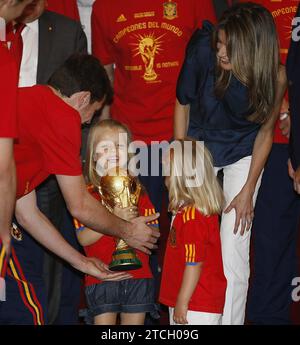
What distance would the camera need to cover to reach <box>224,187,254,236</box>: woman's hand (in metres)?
5.66

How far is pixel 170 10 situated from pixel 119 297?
179 centimetres

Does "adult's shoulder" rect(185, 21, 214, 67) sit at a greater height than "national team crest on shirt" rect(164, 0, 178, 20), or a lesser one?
lesser

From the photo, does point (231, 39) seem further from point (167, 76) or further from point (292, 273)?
point (292, 273)

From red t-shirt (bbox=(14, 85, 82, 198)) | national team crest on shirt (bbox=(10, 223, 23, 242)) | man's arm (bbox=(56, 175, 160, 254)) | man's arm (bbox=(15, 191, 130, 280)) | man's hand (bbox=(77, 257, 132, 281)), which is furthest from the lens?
man's hand (bbox=(77, 257, 132, 281))

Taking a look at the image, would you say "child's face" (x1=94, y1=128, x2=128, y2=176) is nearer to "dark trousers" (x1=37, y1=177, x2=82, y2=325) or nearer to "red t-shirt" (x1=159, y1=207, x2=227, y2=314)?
"red t-shirt" (x1=159, y1=207, x2=227, y2=314)

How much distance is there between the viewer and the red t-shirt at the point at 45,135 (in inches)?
181

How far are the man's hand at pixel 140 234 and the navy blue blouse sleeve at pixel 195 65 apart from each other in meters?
0.84

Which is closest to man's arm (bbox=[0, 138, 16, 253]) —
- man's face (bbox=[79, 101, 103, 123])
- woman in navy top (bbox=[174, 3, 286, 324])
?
man's face (bbox=[79, 101, 103, 123])

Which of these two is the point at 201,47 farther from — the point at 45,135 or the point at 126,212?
the point at 45,135

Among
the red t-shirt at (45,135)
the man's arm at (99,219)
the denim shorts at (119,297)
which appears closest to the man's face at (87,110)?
the red t-shirt at (45,135)

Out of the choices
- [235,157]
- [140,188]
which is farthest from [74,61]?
[235,157]

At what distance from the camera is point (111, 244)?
213 inches

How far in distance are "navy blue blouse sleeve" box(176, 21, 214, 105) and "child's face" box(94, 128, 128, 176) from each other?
54cm

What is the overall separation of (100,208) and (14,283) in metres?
0.56
